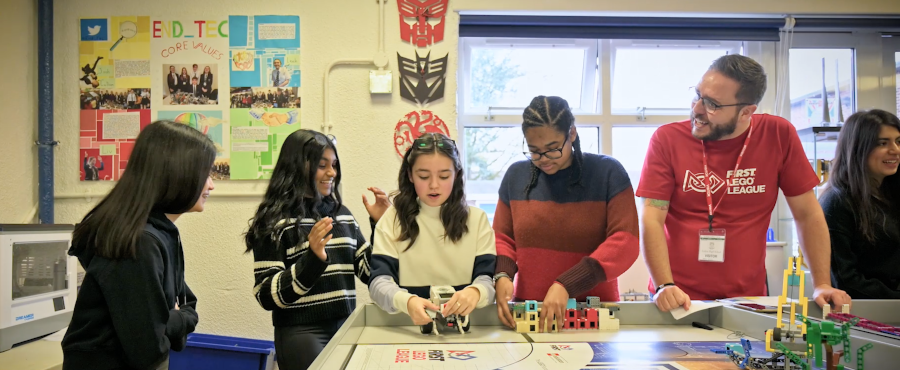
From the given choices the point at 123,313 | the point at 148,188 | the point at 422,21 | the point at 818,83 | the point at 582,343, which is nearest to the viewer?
the point at 582,343

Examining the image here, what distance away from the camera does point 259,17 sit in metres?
3.05

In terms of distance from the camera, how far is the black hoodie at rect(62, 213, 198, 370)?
1320 millimetres

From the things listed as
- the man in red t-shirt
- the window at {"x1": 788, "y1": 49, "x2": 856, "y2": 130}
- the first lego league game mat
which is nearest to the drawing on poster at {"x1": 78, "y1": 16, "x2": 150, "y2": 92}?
the first lego league game mat

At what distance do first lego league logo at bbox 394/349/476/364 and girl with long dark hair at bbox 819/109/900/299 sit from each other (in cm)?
143

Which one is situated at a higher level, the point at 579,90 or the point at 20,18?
the point at 20,18

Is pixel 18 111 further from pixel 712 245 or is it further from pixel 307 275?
pixel 712 245

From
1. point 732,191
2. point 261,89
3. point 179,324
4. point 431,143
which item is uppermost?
point 261,89

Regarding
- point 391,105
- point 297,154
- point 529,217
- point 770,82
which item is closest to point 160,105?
point 391,105

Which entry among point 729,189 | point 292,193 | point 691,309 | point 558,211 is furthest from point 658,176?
point 292,193

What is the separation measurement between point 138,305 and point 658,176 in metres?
1.47

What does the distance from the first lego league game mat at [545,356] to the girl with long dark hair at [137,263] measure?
0.56 metres

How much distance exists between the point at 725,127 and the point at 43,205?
325 cm

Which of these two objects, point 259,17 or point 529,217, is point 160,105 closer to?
point 259,17

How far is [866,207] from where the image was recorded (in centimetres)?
191
